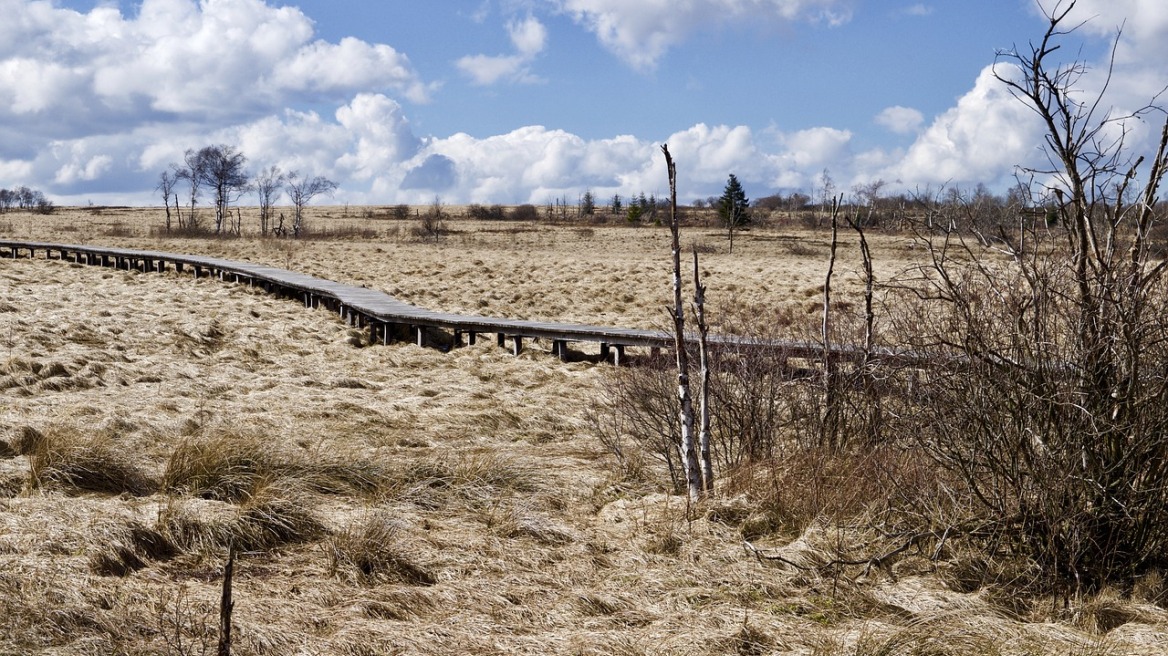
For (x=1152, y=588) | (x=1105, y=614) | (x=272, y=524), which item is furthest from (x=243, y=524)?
(x=1152, y=588)

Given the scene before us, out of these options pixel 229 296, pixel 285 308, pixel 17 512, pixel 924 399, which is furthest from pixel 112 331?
pixel 924 399

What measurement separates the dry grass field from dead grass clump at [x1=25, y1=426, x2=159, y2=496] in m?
0.02

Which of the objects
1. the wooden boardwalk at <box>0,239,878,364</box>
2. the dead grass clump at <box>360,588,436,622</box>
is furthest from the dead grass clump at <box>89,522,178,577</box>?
the wooden boardwalk at <box>0,239,878,364</box>

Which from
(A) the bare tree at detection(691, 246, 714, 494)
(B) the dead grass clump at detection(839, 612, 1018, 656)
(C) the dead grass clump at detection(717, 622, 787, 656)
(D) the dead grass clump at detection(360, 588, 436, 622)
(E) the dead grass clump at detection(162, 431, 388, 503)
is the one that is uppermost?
(A) the bare tree at detection(691, 246, 714, 494)

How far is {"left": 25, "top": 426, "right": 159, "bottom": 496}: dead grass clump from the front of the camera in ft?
18.8

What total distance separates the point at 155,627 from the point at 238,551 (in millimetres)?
1128

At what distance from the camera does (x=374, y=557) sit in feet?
15.7

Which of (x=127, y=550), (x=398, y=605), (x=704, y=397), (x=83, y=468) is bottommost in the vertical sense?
(x=398, y=605)

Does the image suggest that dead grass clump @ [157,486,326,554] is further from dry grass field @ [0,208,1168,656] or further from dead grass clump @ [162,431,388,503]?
dead grass clump @ [162,431,388,503]

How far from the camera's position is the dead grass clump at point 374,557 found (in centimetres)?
470

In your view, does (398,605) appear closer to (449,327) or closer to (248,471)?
(248,471)

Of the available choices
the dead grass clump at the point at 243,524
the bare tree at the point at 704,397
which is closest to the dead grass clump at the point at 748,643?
the bare tree at the point at 704,397

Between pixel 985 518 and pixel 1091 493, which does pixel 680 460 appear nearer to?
pixel 985 518

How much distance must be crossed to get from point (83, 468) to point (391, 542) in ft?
7.05
